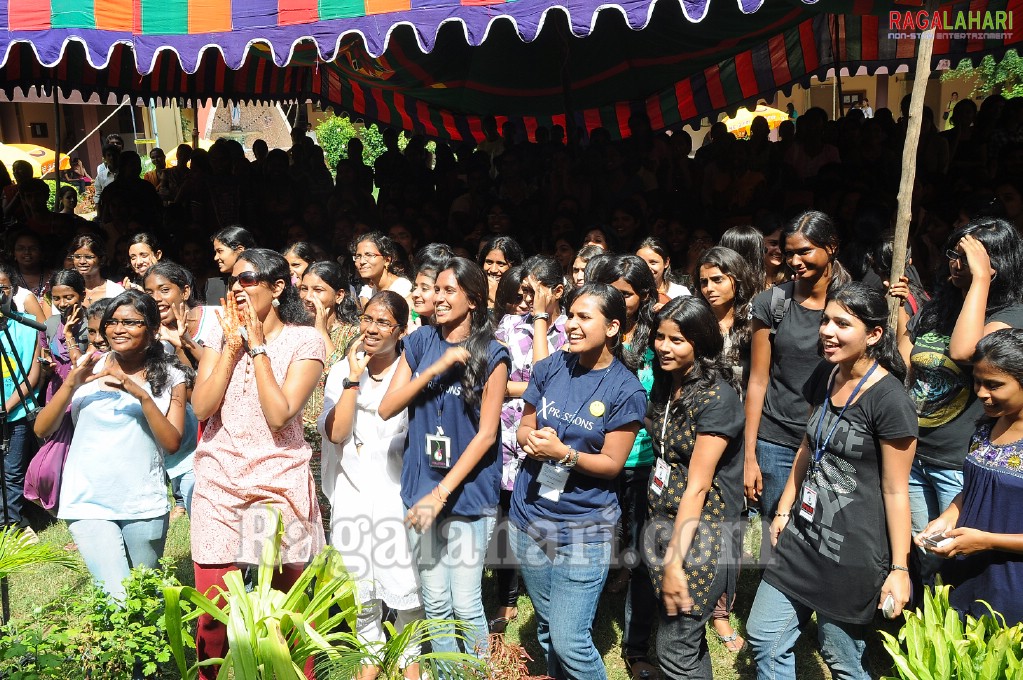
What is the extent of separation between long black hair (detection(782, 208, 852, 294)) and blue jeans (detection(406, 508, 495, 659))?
1736 mm

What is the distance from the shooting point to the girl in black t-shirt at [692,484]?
115 inches

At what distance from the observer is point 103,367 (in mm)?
3449

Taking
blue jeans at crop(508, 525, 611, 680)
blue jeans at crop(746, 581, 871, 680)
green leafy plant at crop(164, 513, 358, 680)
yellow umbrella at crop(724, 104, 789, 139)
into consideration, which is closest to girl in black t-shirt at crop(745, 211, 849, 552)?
blue jeans at crop(746, 581, 871, 680)

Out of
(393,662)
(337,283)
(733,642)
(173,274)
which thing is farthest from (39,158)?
(393,662)

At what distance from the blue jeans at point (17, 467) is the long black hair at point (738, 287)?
4.16m

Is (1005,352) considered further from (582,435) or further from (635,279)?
(635,279)

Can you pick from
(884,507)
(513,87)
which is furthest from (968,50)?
(884,507)

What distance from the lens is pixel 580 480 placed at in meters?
3.03

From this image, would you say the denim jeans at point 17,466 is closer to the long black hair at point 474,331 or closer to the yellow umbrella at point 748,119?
the long black hair at point 474,331

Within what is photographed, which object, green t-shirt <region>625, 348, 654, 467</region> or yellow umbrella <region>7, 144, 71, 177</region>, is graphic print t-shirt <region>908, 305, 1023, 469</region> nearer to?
green t-shirt <region>625, 348, 654, 467</region>

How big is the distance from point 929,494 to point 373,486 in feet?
6.89

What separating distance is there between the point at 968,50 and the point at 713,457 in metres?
7.15

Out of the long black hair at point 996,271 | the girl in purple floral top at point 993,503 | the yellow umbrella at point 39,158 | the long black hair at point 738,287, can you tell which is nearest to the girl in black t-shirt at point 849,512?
the girl in purple floral top at point 993,503

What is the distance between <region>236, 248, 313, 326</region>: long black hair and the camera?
3338 millimetres
